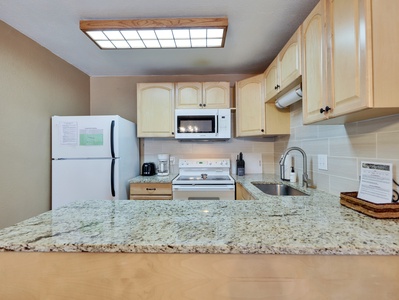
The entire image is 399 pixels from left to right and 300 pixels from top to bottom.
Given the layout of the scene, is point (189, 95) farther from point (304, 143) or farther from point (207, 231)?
point (207, 231)

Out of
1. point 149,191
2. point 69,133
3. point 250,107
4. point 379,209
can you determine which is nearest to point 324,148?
point 379,209

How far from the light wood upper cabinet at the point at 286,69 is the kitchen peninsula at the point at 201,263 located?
1227 mm

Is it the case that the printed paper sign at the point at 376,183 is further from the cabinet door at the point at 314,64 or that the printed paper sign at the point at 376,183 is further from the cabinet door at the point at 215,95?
the cabinet door at the point at 215,95

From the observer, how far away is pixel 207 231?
0.78m

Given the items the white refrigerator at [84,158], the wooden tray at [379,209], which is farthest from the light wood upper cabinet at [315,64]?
the white refrigerator at [84,158]

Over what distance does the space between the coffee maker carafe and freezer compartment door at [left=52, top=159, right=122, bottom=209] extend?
2.43 feet

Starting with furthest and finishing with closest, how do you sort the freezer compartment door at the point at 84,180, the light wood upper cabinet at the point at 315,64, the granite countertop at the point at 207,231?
the freezer compartment door at the point at 84,180
the light wood upper cabinet at the point at 315,64
the granite countertop at the point at 207,231

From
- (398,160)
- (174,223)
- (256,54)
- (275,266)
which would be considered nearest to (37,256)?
(174,223)

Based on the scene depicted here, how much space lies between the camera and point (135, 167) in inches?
110

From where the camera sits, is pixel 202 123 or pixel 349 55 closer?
pixel 349 55

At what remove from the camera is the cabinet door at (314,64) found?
1.20 m

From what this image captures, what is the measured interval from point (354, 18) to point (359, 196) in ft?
2.89

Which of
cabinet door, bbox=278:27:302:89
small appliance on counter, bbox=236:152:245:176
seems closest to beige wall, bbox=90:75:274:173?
small appliance on counter, bbox=236:152:245:176

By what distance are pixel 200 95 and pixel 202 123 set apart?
380 millimetres
